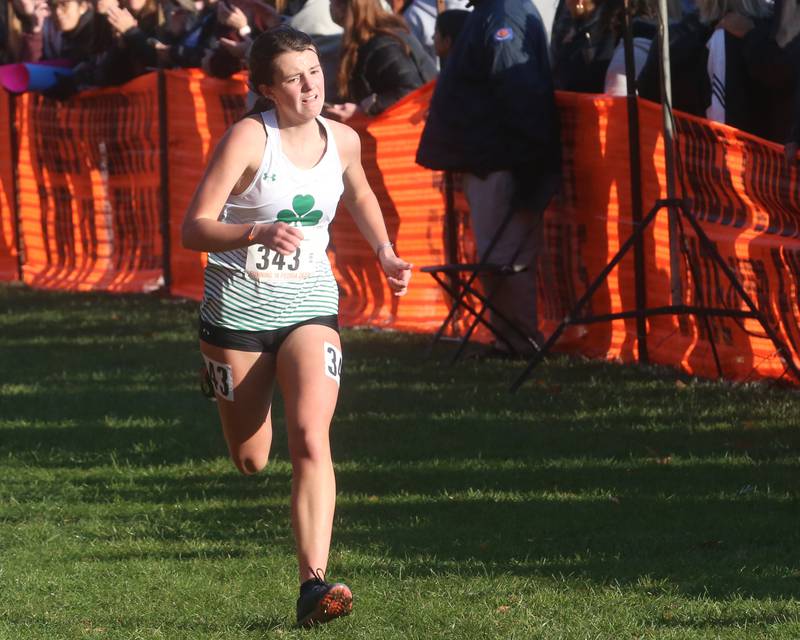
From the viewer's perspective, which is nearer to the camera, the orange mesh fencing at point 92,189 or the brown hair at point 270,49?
the brown hair at point 270,49

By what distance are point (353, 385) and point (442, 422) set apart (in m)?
1.39

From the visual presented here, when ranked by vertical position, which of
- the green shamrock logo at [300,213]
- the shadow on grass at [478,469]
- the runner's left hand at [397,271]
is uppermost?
the green shamrock logo at [300,213]

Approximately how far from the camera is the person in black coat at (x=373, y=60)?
1117cm

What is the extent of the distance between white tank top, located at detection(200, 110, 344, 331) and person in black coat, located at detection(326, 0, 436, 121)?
5567 mm

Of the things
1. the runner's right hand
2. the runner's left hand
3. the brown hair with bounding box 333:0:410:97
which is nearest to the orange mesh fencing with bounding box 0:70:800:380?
the brown hair with bounding box 333:0:410:97

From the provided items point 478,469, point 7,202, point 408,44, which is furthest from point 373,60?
point 7,202

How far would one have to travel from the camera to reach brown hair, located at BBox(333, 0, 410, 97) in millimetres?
11148

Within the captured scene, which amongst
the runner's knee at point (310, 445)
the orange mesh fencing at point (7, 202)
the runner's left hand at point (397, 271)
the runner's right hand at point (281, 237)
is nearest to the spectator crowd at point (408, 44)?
the orange mesh fencing at point (7, 202)

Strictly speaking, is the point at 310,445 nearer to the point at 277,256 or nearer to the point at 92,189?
the point at 277,256

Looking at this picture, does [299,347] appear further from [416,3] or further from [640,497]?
[416,3]

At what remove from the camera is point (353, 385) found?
9922mm

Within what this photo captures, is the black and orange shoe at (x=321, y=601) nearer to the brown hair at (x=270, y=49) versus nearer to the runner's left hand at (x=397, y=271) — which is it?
the runner's left hand at (x=397, y=271)

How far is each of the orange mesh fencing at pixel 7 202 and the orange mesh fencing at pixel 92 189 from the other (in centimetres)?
16

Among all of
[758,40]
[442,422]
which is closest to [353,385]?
[442,422]
